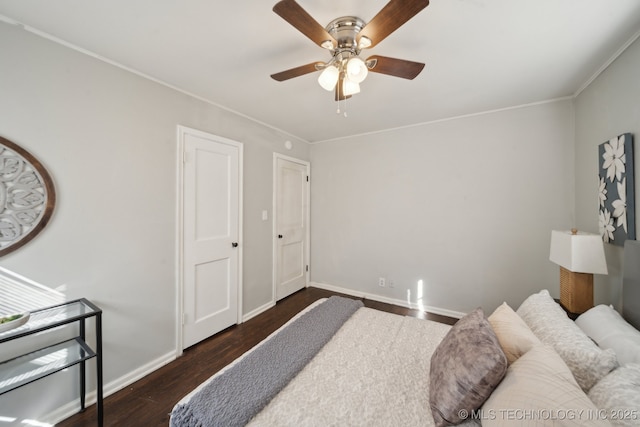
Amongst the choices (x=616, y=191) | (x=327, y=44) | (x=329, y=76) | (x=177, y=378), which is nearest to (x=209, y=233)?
(x=177, y=378)

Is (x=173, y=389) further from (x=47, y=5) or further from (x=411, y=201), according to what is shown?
(x=411, y=201)

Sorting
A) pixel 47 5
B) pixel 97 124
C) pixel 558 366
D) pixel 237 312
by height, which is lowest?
pixel 237 312

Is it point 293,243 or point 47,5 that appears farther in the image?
point 293,243

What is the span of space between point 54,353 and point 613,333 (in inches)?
122

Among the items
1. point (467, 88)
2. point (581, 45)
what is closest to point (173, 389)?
point (467, 88)

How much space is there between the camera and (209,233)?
8.20ft

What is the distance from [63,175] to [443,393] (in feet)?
8.22

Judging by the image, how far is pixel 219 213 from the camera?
2.59m

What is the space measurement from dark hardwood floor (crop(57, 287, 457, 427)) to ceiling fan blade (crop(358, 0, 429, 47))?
8.70 ft

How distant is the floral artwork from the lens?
1537 mm

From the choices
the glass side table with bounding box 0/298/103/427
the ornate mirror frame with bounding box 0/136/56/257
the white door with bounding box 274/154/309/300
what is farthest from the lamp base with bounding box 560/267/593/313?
the ornate mirror frame with bounding box 0/136/56/257

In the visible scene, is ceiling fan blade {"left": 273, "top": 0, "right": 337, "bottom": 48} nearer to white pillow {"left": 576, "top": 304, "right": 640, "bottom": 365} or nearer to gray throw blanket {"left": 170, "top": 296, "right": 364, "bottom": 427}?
gray throw blanket {"left": 170, "top": 296, "right": 364, "bottom": 427}

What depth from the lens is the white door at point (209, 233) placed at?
2301 mm

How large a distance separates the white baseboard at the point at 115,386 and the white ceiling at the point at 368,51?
7.98ft
